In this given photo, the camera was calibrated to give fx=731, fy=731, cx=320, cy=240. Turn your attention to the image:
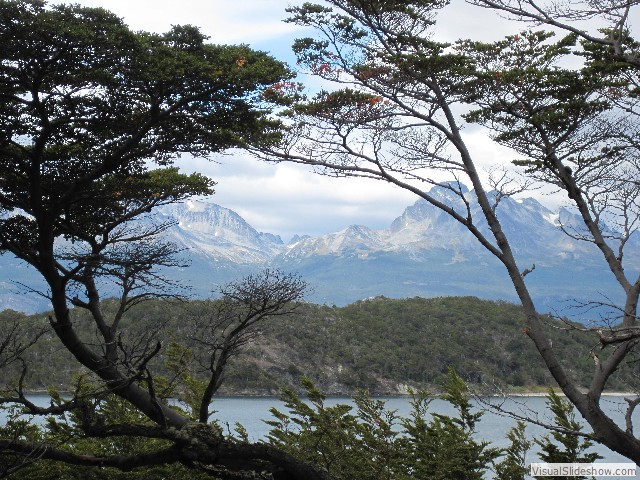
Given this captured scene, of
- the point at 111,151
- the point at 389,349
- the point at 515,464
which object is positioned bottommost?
the point at 389,349

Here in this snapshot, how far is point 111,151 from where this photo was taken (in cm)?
657

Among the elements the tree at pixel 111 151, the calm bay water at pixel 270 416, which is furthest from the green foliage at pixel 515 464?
the calm bay water at pixel 270 416

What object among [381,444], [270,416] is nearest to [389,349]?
[270,416]

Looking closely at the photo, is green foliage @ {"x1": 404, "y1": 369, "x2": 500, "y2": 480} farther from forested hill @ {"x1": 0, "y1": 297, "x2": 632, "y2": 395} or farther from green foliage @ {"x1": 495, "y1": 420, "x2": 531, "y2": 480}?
forested hill @ {"x1": 0, "y1": 297, "x2": 632, "y2": 395}

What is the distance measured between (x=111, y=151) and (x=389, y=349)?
5716cm

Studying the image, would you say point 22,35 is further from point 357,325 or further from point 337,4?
point 357,325

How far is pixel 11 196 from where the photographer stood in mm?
6324

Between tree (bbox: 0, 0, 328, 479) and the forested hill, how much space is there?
37.9m

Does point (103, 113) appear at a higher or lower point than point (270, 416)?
higher

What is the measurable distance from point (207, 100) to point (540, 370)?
59139mm

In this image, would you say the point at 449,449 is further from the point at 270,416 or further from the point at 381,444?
the point at 270,416

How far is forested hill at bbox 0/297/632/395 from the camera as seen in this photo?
51.2 meters

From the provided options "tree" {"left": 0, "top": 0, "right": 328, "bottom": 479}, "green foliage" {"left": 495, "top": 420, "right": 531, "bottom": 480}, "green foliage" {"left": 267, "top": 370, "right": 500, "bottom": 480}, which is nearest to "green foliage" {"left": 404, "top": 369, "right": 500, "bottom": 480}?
"green foliage" {"left": 267, "top": 370, "right": 500, "bottom": 480}

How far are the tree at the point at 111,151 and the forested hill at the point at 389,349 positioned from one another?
37.9m
